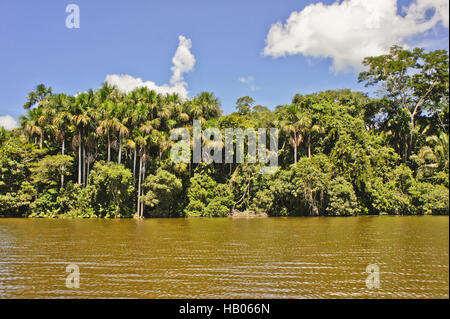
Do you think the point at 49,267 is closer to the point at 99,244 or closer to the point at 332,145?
the point at 99,244

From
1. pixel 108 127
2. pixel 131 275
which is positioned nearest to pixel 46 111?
pixel 108 127

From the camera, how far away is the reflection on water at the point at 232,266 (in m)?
7.48

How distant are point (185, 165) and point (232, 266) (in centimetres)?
2278

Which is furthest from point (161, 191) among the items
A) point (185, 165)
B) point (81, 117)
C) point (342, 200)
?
point (342, 200)

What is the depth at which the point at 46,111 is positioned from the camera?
33.2 meters

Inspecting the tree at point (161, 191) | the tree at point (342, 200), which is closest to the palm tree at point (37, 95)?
the tree at point (161, 191)

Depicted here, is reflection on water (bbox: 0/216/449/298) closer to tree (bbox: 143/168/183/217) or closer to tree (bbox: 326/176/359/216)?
tree (bbox: 326/176/359/216)

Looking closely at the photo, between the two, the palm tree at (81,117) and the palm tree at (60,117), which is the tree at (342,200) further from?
the palm tree at (60,117)

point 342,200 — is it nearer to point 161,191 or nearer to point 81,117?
point 161,191

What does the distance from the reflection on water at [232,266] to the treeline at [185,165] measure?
14987 millimetres

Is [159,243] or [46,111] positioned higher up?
[46,111]

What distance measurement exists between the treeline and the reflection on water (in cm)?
1499

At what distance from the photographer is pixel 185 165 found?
32156 millimetres

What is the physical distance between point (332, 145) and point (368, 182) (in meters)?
5.51
